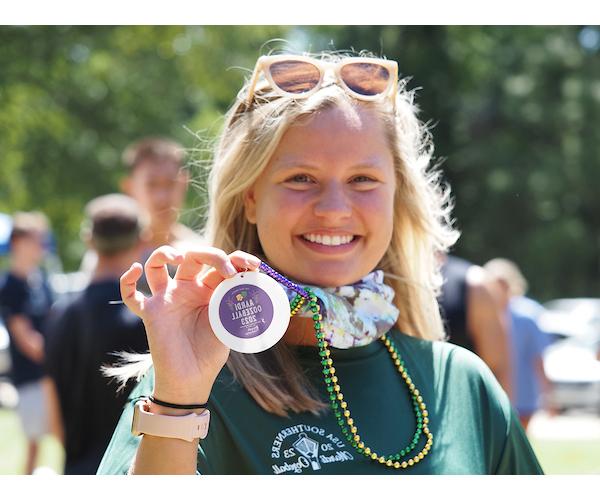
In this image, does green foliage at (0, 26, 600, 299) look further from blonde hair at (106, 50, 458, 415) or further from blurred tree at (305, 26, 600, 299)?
blonde hair at (106, 50, 458, 415)

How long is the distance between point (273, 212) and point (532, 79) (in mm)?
28478

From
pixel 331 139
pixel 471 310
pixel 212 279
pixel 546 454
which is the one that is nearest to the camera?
pixel 212 279

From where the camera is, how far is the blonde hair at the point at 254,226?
A: 1823mm

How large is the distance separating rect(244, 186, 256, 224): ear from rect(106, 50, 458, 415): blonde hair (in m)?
0.01

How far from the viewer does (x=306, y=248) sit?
1.88 m

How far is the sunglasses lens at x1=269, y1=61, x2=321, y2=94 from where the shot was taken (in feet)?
6.51

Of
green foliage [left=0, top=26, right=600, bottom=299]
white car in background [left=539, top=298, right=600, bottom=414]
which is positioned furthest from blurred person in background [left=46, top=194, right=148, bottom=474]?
white car in background [left=539, top=298, right=600, bottom=414]

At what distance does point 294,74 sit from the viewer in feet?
6.55

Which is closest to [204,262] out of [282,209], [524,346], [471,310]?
[282,209]

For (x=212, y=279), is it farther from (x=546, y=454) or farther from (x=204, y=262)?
(x=546, y=454)

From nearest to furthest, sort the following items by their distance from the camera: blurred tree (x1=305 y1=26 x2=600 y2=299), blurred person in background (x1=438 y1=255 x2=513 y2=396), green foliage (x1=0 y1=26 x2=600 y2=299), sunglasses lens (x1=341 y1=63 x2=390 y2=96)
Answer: sunglasses lens (x1=341 y1=63 x2=390 y2=96)
blurred person in background (x1=438 y1=255 x2=513 y2=396)
green foliage (x1=0 y1=26 x2=600 y2=299)
blurred tree (x1=305 y1=26 x2=600 y2=299)

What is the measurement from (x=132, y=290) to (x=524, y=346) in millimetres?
5955

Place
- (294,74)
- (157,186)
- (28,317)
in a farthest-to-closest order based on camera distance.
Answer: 1. (28,317)
2. (157,186)
3. (294,74)
